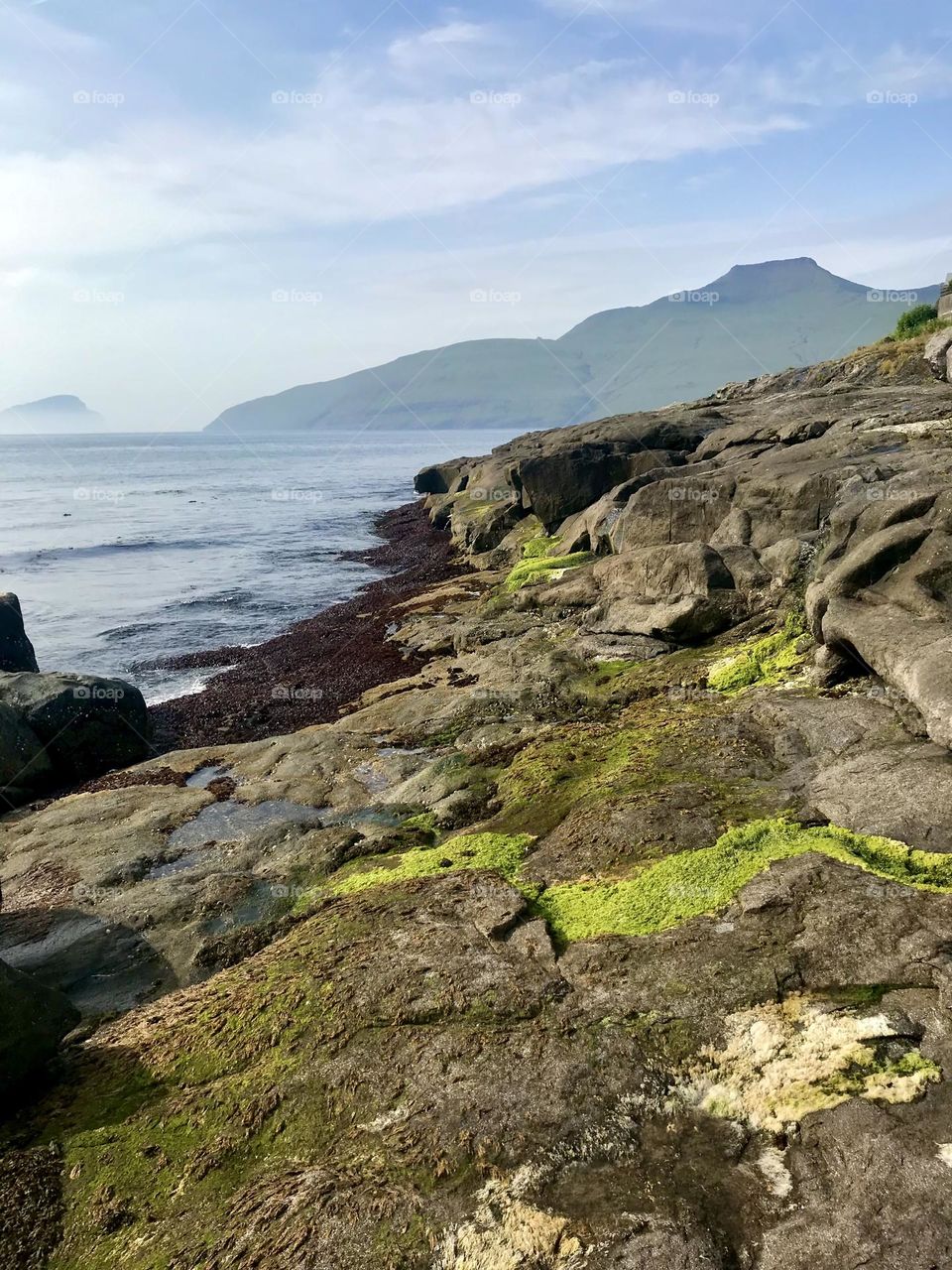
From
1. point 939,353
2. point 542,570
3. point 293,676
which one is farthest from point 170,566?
point 939,353

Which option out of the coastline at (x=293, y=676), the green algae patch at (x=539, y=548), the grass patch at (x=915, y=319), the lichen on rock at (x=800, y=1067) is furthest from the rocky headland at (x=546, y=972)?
the grass patch at (x=915, y=319)

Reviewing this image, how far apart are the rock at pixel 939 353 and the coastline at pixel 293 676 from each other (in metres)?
24.7

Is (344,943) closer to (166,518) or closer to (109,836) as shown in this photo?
(109,836)

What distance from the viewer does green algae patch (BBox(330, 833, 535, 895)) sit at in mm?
10367

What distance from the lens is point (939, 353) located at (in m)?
33.6

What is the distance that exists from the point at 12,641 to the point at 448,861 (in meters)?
25.8

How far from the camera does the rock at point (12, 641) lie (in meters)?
29.2

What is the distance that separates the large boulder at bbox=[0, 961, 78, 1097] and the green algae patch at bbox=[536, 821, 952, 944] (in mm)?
5416

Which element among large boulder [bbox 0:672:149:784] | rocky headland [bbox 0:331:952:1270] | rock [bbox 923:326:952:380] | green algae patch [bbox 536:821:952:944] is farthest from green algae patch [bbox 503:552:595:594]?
green algae patch [bbox 536:821:952:944]

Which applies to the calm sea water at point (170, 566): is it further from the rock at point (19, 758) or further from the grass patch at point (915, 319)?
the grass patch at point (915, 319)

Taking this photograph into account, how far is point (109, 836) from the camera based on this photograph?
49.3 ft

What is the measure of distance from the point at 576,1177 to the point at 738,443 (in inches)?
1158

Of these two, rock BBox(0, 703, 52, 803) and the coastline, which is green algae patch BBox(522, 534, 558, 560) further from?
rock BBox(0, 703, 52, 803)

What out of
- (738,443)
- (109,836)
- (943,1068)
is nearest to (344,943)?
(943,1068)
